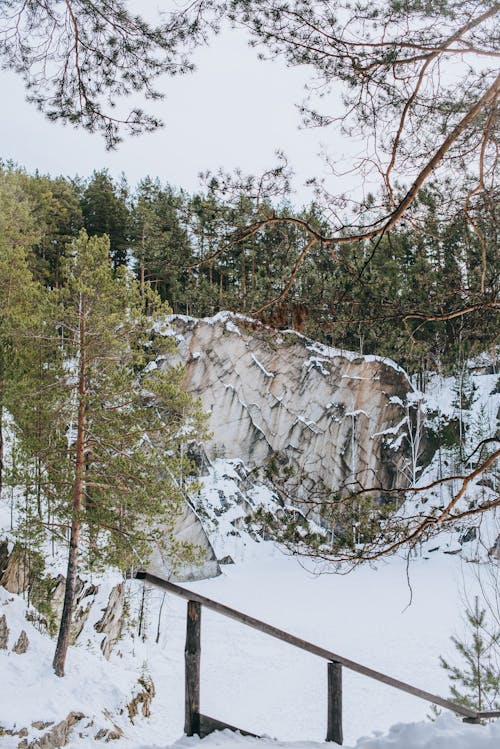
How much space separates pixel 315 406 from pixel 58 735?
14.8m

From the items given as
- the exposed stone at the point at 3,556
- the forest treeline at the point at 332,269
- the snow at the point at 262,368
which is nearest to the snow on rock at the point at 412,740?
the forest treeline at the point at 332,269

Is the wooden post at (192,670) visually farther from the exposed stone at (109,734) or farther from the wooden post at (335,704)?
the exposed stone at (109,734)

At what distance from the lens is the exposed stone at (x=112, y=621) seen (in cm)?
917

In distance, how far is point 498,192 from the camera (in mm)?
3375

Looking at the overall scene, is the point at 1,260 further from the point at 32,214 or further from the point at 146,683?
the point at 146,683

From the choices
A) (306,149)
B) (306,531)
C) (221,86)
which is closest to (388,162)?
(306,149)

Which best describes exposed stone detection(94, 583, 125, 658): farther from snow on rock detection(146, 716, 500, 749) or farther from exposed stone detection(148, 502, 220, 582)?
snow on rock detection(146, 716, 500, 749)

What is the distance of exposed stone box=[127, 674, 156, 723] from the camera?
25.9 feet

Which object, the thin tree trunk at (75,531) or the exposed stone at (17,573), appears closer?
the thin tree trunk at (75,531)

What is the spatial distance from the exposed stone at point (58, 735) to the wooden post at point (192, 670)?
4.27 m

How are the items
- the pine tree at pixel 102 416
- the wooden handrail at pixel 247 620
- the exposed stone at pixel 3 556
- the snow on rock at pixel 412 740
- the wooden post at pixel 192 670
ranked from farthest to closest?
the exposed stone at pixel 3 556, the pine tree at pixel 102 416, the wooden post at pixel 192 670, the wooden handrail at pixel 247 620, the snow on rock at pixel 412 740

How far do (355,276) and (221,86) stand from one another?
1423 mm

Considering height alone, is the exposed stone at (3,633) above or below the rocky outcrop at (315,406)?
below

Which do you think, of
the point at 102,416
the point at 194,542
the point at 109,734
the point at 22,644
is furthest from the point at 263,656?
the point at 102,416
